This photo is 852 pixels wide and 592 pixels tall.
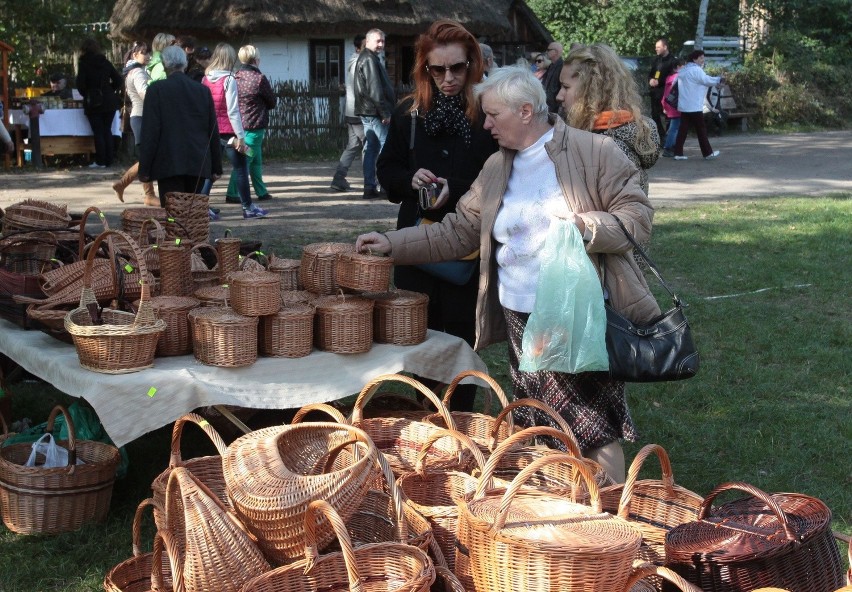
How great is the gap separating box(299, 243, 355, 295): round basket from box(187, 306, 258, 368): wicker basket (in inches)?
19.3

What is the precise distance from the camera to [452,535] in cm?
285

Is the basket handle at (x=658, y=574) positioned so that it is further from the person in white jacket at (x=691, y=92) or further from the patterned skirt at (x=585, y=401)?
the person in white jacket at (x=691, y=92)

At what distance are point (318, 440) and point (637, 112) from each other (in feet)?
5.89

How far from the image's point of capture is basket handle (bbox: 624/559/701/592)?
7.77 feet

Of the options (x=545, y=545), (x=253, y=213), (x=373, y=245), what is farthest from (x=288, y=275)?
(x=253, y=213)

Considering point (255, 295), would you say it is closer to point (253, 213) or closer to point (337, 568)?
point (337, 568)

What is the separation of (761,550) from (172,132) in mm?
5735

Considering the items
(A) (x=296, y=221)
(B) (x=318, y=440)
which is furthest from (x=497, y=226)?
(A) (x=296, y=221)

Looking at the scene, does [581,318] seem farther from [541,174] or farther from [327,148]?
[327,148]

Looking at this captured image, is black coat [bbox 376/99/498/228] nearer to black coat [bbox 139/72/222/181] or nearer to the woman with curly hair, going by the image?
the woman with curly hair

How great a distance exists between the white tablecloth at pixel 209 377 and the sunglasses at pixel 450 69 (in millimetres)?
998

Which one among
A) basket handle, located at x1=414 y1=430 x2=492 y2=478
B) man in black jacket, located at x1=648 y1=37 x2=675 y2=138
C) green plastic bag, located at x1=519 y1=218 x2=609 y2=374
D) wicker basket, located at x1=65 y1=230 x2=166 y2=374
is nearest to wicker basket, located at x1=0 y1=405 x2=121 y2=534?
wicker basket, located at x1=65 y1=230 x2=166 y2=374

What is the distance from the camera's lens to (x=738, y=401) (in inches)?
211

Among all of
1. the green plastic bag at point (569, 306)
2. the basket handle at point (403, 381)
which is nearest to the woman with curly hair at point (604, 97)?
the green plastic bag at point (569, 306)
